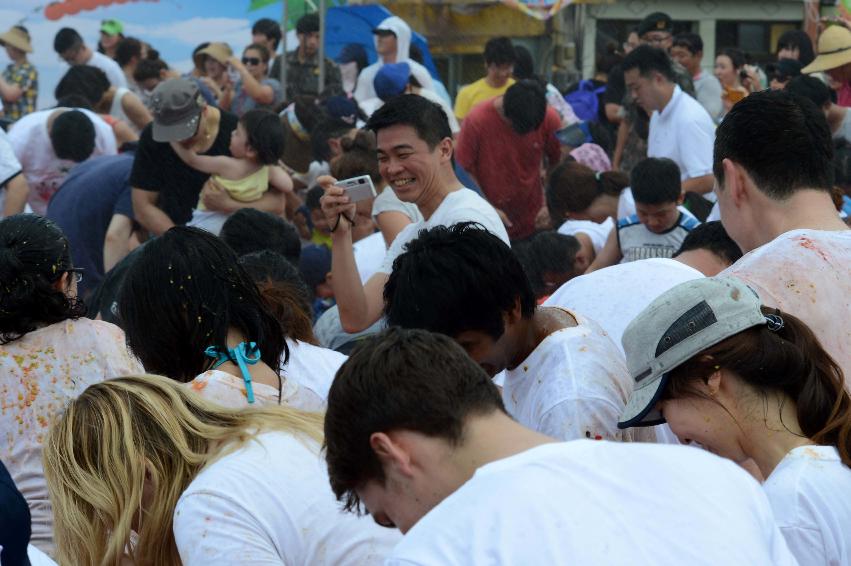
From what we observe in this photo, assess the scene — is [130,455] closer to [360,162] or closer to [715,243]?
[715,243]

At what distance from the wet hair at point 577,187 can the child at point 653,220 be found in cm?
87

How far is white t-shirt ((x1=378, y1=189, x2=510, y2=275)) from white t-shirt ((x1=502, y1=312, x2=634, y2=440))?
4.59 feet

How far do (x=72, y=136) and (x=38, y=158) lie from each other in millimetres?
368

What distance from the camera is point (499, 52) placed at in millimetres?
9211

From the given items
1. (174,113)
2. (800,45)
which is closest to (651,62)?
(174,113)

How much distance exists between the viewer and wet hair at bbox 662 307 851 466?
2318mm

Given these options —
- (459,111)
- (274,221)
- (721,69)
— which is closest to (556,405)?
(274,221)

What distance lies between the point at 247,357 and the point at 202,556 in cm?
75

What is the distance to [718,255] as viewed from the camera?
163 inches

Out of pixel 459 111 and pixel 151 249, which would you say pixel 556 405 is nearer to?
pixel 151 249

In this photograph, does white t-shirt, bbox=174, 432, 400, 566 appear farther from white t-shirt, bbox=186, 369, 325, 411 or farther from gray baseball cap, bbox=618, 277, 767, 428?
gray baseball cap, bbox=618, 277, 767, 428

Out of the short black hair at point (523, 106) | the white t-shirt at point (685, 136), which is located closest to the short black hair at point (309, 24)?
the short black hair at point (523, 106)

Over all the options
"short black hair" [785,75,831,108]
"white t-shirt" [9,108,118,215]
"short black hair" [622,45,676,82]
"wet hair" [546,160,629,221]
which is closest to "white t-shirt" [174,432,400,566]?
"wet hair" [546,160,629,221]

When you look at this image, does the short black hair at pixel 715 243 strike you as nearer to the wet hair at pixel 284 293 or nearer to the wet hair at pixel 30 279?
the wet hair at pixel 284 293
